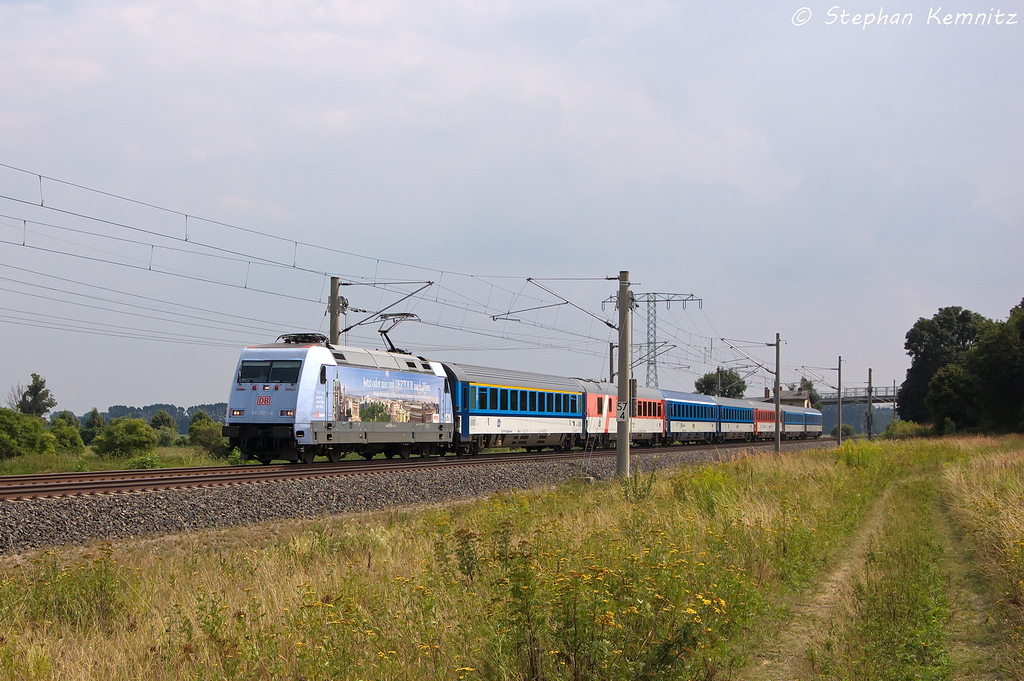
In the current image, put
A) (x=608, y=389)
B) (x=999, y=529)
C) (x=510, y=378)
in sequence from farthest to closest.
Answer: (x=608, y=389) < (x=510, y=378) < (x=999, y=529)

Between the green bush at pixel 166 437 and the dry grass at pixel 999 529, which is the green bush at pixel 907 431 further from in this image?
the green bush at pixel 166 437

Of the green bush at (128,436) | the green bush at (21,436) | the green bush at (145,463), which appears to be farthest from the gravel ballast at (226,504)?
the green bush at (128,436)

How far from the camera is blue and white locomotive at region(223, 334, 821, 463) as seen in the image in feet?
79.0

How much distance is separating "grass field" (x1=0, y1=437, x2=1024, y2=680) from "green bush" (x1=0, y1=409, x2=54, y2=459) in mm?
30023

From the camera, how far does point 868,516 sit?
→ 16000 millimetres

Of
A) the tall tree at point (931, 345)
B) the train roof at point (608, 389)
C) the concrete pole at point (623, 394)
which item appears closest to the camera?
the concrete pole at point (623, 394)

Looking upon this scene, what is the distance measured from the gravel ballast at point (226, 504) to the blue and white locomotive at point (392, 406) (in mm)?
4324

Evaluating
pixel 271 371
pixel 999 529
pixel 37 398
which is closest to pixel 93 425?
pixel 37 398

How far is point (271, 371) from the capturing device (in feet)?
79.8

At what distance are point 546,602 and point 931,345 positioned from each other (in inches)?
4095

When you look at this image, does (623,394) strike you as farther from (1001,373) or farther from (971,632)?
(1001,373)

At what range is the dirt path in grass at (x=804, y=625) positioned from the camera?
6613 mm

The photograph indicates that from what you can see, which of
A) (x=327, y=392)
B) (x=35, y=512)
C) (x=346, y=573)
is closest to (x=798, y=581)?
(x=346, y=573)

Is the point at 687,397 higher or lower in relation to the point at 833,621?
higher
